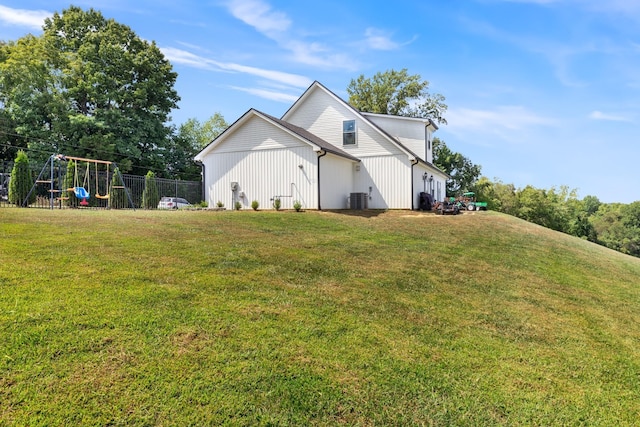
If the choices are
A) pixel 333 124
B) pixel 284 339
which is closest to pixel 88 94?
pixel 333 124

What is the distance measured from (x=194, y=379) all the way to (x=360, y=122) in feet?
59.1

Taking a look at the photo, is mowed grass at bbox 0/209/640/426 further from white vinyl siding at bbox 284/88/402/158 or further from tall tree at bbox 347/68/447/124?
tall tree at bbox 347/68/447/124

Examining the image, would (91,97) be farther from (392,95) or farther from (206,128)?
(392,95)

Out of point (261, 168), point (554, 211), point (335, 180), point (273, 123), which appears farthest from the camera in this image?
point (554, 211)

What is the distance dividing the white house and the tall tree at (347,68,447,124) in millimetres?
16793

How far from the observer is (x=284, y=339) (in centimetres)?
373

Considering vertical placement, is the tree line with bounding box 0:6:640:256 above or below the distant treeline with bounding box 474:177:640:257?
above

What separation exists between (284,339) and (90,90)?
3057cm

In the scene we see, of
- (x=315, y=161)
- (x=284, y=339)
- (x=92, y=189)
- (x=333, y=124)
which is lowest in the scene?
(x=284, y=339)

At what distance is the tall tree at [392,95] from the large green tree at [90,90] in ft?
61.9

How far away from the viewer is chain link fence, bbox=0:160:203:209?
1515cm

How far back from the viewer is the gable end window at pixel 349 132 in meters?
19.5

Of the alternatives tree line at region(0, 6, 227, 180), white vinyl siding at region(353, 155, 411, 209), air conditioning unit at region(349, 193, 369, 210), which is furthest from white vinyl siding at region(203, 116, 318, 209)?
tree line at region(0, 6, 227, 180)

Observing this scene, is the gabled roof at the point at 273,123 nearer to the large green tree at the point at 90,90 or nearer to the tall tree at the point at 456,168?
the large green tree at the point at 90,90
